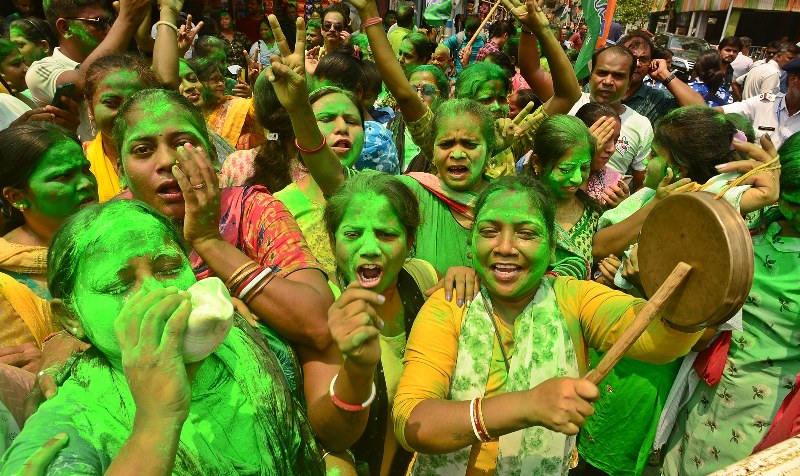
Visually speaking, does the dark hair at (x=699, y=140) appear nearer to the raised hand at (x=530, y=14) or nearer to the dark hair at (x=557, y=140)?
the dark hair at (x=557, y=140)

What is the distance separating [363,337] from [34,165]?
1.61 metres

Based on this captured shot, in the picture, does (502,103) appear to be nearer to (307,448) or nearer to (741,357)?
(741,357)

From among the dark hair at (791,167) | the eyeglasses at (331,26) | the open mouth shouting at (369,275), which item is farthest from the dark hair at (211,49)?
the dark hair at (791,167)

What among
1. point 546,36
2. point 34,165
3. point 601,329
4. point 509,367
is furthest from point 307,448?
point 546,36

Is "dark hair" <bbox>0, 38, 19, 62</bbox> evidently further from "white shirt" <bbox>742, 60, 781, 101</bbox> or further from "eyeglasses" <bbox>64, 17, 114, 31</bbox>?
"white shirt" <bbox>742, 60, 781, 101</bbox>

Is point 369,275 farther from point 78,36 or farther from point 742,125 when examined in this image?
point 78,36

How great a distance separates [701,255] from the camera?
1.53 meters

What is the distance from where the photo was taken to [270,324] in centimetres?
170

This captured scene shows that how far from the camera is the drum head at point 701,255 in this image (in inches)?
56.9

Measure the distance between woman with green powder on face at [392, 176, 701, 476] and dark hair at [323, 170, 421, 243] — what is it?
0.25 metres

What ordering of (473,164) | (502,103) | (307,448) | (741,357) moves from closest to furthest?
(307,448), (741,357), (473,164), (502,103)

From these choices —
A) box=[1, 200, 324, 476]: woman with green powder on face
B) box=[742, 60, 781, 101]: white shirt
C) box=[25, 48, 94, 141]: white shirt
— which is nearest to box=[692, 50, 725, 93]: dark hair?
box=[742, 60, 781, 101]: white shirt

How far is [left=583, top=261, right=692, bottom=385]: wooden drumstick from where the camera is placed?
1.44m

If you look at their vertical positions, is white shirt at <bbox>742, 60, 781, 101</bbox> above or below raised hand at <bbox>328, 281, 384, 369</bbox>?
below
